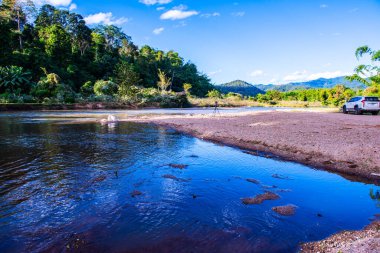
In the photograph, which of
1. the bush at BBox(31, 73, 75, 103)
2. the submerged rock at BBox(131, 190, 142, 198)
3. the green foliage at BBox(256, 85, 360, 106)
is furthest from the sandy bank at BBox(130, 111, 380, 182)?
the green foliage at BBox(256, 85, 360, 106)

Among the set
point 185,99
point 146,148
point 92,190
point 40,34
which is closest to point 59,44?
point 40,34

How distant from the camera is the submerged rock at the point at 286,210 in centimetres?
569

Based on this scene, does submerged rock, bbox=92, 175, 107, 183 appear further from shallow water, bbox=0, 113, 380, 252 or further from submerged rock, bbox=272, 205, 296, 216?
submerged rock, bbox=272, 205, 296, 216

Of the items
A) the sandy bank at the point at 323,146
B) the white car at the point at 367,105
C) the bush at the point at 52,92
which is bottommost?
the sandy bank at the point at 323,146

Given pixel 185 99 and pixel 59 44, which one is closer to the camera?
pixel 185 99

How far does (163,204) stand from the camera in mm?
6090

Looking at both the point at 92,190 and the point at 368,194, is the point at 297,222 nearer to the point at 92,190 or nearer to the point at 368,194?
the point at 368,194

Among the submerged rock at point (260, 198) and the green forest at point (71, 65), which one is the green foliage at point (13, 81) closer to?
the green forest at point (71, 65)

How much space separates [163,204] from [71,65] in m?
77.2

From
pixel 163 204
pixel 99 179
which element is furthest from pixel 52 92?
pixel 163 204

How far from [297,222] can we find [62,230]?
14.4 ft

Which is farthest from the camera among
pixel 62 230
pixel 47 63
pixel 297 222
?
pixel 47 63

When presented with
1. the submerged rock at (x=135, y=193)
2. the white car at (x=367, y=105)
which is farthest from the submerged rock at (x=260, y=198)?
the white car at (x=367, y=105)

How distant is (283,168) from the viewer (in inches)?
369
